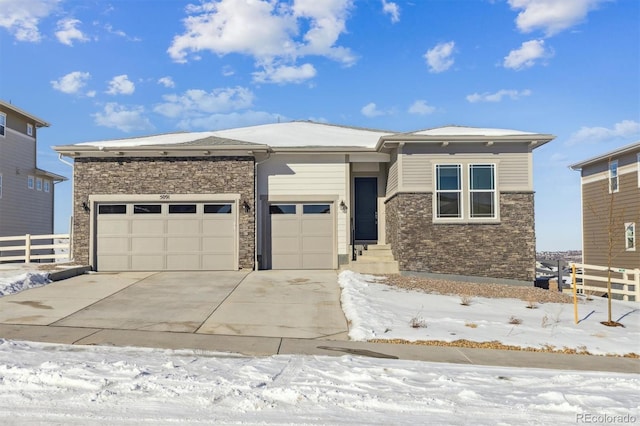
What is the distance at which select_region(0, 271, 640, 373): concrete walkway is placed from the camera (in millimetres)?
7156

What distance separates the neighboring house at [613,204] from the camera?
811 inches

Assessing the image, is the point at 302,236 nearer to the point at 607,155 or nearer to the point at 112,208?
the point at 112,208

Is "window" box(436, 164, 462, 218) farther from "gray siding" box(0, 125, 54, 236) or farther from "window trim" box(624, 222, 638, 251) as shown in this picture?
"gray siding" box(0, 125, 54, 236)

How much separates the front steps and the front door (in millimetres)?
853

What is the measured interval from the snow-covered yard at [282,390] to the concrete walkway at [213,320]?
2.23ft

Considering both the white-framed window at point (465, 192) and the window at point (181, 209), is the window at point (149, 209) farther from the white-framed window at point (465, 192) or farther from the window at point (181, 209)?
the white-framed window at point (465, 192)

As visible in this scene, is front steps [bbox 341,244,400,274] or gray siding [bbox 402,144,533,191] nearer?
front steps [bbox 341,244,400,274]

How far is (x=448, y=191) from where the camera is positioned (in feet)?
51.6

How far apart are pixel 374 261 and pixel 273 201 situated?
4123 mm

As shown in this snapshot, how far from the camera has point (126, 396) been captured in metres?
4.48

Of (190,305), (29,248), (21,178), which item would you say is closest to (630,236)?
(190,305)

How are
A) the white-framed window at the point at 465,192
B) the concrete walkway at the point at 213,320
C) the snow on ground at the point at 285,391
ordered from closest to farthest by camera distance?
1. the snow on ground at the point at 285,391
2. the concrete walkway at the point at 213,320
3. the white-framed window at the point at 465,192

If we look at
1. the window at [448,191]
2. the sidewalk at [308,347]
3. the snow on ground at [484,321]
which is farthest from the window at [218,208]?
the sidewalk at [308,347]

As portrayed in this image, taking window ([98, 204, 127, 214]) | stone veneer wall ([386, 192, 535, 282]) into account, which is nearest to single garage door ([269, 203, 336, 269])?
stone veneer wall ([386, 192, 535, 282])
